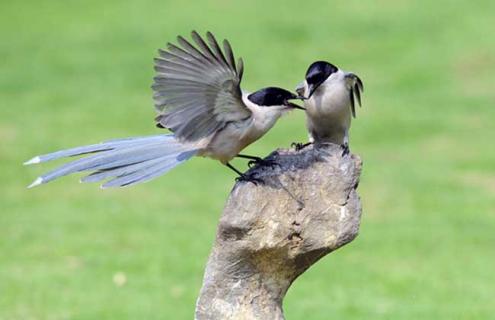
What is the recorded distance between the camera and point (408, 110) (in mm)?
15492

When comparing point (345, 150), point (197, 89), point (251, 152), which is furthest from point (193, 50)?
point (251, 152)

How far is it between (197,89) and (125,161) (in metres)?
0.43

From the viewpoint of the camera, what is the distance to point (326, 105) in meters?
6.16

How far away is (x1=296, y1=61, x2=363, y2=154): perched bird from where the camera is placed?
616cm

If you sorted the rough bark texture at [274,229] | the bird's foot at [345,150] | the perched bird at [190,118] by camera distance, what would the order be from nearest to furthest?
the perched bird at [190,118] → the rough bark texture at [274,229] → the bird's foot at [345,150]

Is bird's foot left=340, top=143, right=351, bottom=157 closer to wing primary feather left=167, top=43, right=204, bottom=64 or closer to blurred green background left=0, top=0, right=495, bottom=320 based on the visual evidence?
wing primary feather left=167, top=43, right=204, bottom=64

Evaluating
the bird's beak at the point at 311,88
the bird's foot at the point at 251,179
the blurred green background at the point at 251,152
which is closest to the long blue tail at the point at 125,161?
the bird's foot at the point at 251,179

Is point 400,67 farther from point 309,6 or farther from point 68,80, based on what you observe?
point 68,80

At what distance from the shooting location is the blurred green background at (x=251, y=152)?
9602 mm

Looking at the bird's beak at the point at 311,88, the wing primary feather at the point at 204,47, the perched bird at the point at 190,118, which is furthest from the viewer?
the bird's beak at the point at 311,88

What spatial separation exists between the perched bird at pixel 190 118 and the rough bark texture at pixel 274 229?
0.26m

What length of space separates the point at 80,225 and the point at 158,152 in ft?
21.0

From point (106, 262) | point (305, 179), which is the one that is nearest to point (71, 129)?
point (106, 262)

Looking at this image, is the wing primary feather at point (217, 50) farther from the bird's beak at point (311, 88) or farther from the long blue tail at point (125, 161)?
the bird's beak at point (311, 88)
